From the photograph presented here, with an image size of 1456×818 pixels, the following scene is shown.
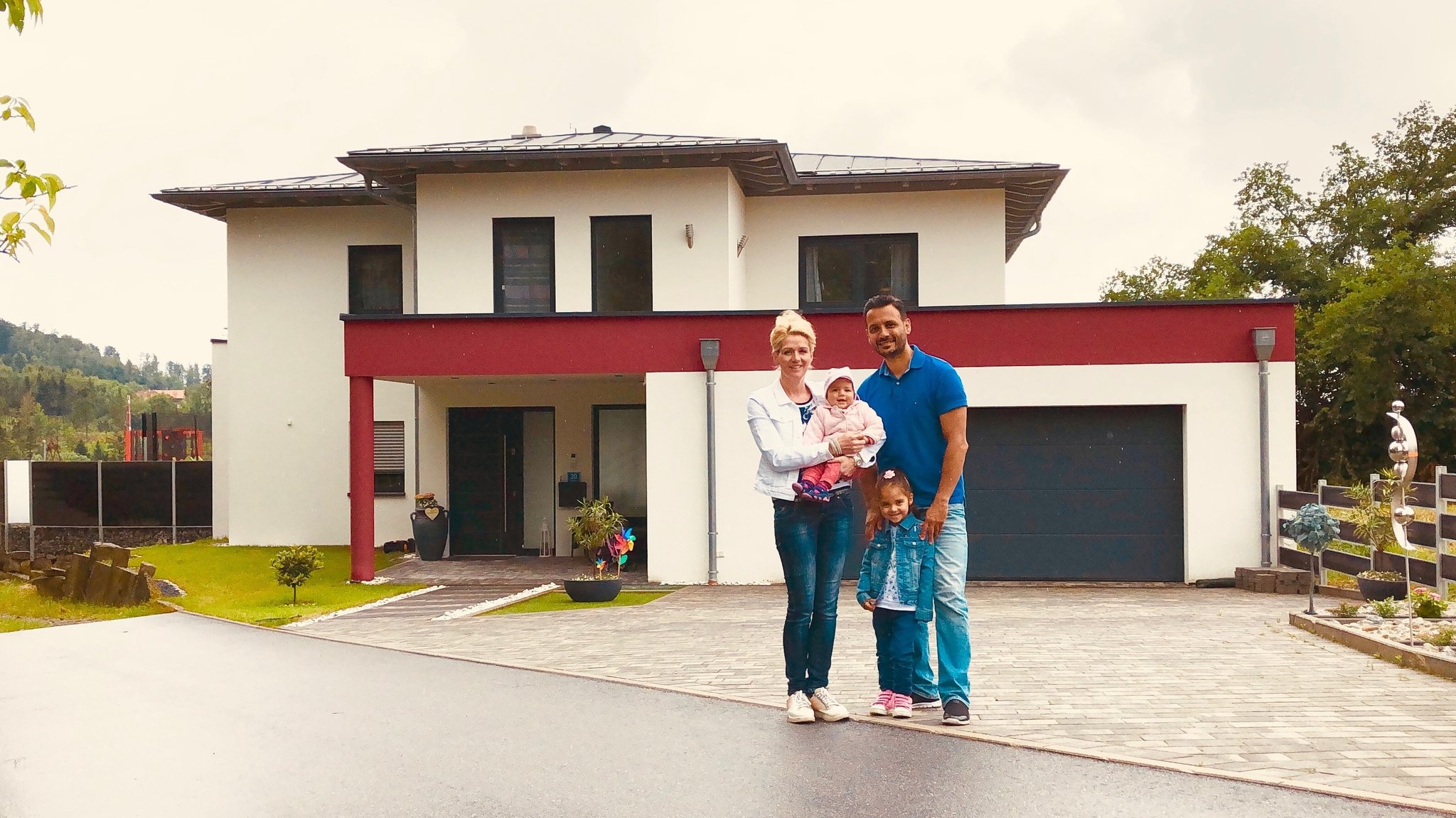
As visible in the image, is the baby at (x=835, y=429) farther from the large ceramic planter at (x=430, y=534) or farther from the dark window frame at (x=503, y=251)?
the large ceramic planter at (x=430, y=534)

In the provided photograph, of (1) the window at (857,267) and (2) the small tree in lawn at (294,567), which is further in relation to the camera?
(1) the window at (857,267)

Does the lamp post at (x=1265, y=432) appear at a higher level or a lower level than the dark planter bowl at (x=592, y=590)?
higher

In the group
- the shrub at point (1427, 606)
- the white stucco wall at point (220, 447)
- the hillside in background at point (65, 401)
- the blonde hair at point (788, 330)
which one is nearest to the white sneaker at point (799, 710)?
the blonde hair at point (788, 330)

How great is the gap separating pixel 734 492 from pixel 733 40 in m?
10.3

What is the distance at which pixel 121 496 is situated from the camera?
23.1 metres

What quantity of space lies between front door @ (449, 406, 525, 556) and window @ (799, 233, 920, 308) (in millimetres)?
5136

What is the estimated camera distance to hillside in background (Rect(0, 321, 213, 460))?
220ft

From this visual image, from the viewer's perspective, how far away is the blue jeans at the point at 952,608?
5598 millimetres

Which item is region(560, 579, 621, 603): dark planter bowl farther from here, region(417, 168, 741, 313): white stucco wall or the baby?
the baby

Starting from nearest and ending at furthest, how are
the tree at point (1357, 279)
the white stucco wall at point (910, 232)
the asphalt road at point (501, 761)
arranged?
the asphalt road at point (501, 761)
the white stucco wall at point (910, 232)
the tree at point (1357, 279)

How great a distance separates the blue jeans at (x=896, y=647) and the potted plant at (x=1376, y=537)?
20.9ft

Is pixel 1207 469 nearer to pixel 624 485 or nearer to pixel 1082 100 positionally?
pixel 624 485

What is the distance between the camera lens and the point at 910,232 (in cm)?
1839

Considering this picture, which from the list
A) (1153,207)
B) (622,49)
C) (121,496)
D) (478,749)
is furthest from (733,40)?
(1153,207)
